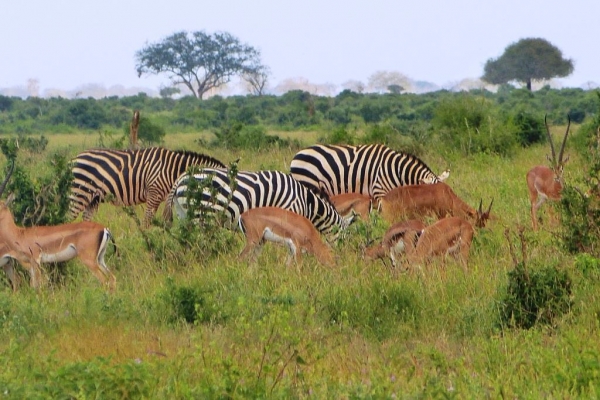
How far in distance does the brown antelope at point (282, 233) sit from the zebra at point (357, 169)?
3.57 metres

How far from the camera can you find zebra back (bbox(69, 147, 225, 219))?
11.3 meters

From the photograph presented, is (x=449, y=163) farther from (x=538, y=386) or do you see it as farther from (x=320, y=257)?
(x=538, y=386)

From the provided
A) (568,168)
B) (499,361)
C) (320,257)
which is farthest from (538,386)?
(568,168)

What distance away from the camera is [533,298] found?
5.84 meters

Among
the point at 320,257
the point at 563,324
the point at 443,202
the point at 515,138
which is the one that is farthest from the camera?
the point at 515,138

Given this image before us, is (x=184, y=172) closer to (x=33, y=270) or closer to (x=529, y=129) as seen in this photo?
(x=33, y=270)

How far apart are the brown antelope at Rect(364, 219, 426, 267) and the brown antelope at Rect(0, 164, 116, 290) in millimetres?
1839

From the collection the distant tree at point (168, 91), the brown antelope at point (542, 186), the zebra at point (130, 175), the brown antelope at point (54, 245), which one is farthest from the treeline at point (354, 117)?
the distant tree at point (168, 91)

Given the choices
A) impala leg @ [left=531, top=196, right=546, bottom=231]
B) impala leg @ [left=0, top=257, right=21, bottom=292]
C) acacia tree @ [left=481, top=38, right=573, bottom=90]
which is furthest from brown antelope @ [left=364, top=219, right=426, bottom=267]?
acacia tree @ [left=481, top=38, right=573, bottom=90]

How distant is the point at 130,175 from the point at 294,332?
259 inches

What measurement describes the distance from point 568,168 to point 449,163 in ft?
5.91

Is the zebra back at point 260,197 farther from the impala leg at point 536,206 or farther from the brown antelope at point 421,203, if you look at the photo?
the impala leg at point 536,206

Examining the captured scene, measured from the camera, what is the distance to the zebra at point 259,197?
9031mm

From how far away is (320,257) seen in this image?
743 cm
